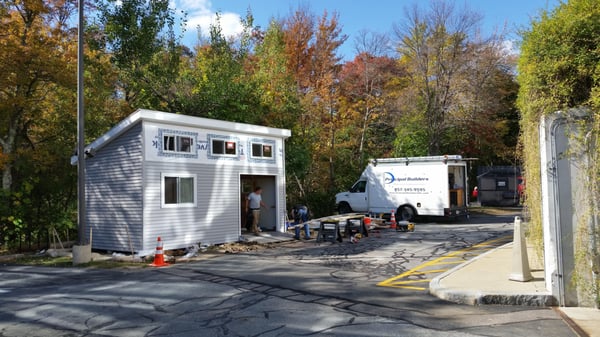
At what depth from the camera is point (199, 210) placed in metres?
13.6

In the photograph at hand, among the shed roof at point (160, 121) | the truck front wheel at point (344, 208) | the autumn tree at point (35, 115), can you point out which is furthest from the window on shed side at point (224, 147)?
the truck front wheel at point (344, 208)

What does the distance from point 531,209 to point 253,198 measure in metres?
9.29

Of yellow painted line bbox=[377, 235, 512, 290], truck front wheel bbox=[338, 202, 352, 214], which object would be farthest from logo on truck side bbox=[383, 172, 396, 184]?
yellow painted line bbox=[377, 235, 512, 290]

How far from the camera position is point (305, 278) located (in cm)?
897

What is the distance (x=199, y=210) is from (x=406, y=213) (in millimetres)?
10262

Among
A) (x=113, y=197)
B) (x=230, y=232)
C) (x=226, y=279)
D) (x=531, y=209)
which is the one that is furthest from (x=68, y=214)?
(x=531, y=209)

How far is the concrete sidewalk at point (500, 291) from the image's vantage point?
18.9 ft

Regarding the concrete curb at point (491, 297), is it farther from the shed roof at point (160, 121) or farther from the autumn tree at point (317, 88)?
the autumn tree at point (317, 88)

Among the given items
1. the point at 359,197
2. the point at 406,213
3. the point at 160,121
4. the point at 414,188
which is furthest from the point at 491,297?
the point at 359,197

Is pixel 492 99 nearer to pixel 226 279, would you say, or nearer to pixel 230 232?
pixel 230 232

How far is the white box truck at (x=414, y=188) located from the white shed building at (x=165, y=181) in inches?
302

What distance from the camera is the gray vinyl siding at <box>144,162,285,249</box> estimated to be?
1250 cm

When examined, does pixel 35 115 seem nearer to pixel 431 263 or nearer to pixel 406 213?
pixel 431 263

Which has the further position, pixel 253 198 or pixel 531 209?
pixel 253 198
